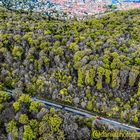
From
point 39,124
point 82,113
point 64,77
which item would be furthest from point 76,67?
point 39,124

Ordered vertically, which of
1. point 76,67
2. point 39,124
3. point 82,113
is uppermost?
point 76,67

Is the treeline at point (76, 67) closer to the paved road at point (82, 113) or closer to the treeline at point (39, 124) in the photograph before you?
the paved road at point (82, 113)

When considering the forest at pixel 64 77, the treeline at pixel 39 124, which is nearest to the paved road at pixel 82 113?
the forest at pixel 64 77

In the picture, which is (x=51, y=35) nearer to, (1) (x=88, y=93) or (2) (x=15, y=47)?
(2) (x=15, y=47)

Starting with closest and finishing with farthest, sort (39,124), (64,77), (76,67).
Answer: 1. (39,124)
2. (64,77)
3. (76,67)

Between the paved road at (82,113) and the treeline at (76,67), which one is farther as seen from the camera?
the treeline at (76,67)

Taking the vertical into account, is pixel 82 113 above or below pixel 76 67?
below

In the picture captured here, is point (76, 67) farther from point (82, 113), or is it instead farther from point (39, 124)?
point (39, 124)

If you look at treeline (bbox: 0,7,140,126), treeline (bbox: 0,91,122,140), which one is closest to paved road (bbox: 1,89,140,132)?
treeline (bbox: 0,7,140,126)

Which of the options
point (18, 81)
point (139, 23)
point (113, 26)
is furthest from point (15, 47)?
point (139, 23)
